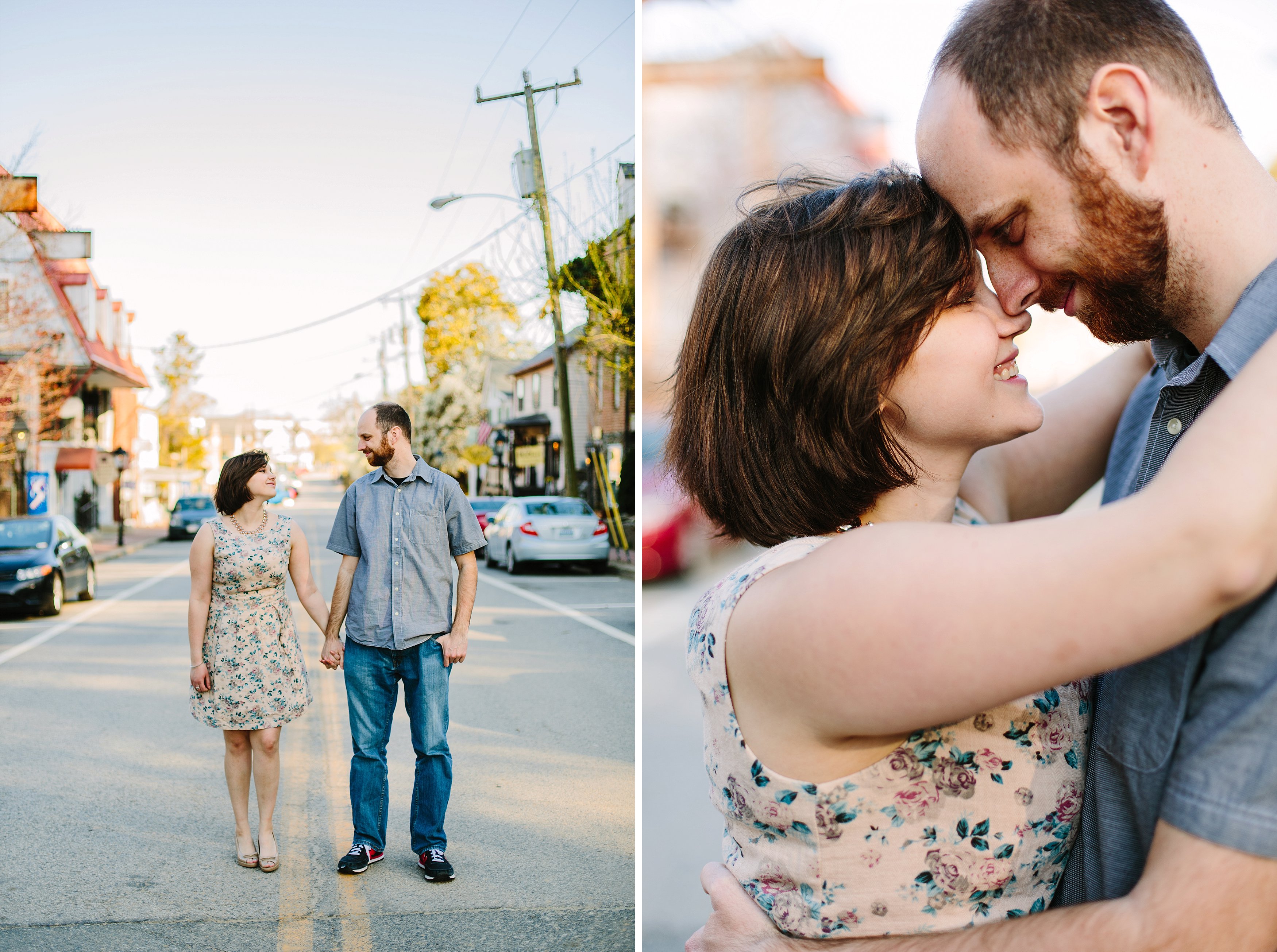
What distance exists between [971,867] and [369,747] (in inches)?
108

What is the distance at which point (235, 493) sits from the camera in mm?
3301

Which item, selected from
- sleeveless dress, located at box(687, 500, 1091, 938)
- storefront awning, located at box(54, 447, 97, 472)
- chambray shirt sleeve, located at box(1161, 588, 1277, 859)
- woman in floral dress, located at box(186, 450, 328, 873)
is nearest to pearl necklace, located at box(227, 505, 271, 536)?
woman in floral dress, located at box(186, 450, 328, 873)

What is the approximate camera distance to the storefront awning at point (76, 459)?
14.0 feet

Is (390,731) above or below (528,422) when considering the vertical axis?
below

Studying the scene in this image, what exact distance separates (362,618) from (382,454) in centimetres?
56

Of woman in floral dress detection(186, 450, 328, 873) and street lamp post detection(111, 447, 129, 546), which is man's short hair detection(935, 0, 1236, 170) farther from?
street lamp post detection(111, 447, 129, 546)

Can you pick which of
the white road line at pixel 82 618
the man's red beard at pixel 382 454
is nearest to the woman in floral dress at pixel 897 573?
the man's red beard at pixel 382 454

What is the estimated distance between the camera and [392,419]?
3.30m

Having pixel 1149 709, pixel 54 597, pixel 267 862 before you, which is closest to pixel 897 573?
pixel 1149 709

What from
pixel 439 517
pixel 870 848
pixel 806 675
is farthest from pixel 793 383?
pixel 439 517

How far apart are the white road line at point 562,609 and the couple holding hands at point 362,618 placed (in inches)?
190

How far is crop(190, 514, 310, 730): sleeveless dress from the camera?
3.30 metres

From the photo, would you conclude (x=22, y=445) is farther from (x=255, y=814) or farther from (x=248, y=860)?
(x=248, y=860)

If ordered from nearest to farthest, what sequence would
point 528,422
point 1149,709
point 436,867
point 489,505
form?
point 1149,709 < point 436,867 < point 489,505 < point 528,422
